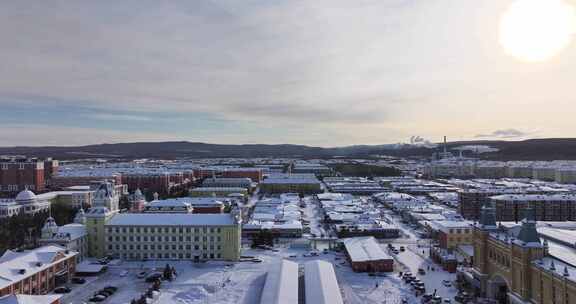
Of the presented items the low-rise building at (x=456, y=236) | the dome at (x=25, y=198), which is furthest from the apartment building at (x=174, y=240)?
the dome at (x=25, y=198)

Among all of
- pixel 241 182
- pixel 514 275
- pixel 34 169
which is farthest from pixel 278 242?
pixel 34 169

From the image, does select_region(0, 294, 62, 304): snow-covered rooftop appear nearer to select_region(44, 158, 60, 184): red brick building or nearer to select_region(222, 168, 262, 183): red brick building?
select_region(44, 158, 60, 184): red brick building

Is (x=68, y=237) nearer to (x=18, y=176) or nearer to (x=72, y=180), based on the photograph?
(x=18, y=176)

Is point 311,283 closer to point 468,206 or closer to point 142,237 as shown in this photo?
point 142,237

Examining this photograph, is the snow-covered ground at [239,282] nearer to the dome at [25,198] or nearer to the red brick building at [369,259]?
the red brick building at [369,259]

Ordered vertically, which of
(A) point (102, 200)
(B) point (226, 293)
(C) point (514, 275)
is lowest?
(B) point (226, 293)

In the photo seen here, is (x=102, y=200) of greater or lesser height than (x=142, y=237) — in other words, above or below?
above
